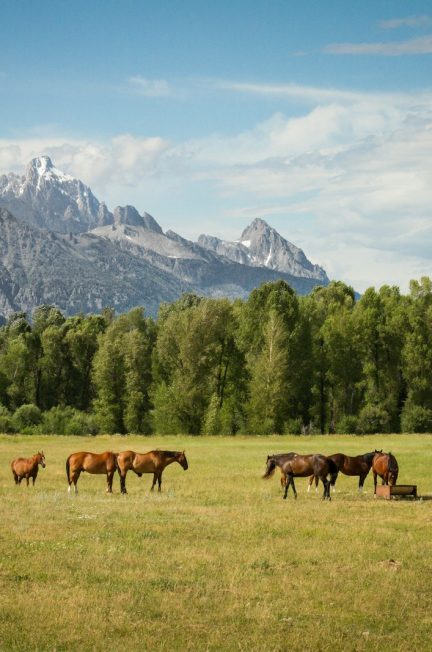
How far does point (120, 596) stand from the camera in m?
16.2

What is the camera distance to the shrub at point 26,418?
92938mm

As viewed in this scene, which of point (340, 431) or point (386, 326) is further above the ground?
point (386, 326)

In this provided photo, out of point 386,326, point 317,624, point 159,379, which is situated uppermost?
point 386,326

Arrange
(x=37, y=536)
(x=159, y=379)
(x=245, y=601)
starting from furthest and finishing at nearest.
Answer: (x=159, y=379)
(x=37, y=536)
(x=245, y=601)

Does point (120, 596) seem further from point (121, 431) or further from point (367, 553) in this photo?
point (121, 431)

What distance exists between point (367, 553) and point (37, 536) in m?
9.42

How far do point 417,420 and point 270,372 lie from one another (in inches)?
686

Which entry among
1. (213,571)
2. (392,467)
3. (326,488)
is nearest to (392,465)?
(392,467)

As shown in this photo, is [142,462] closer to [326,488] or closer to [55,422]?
[326,488]

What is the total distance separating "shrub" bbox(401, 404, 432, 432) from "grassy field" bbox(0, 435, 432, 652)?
53951mm

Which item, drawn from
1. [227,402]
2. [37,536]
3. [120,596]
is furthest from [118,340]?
[120,596]

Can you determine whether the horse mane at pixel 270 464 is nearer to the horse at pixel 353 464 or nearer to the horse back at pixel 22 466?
the horse at pixel 353 464

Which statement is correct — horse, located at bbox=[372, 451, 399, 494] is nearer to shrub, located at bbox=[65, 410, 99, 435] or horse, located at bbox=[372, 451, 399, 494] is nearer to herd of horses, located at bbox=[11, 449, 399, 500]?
herd of horses, located at bbox=[11, 449, 399, 500]

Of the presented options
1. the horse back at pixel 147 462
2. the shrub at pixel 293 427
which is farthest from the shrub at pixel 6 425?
the horse back at pixel 147 462
